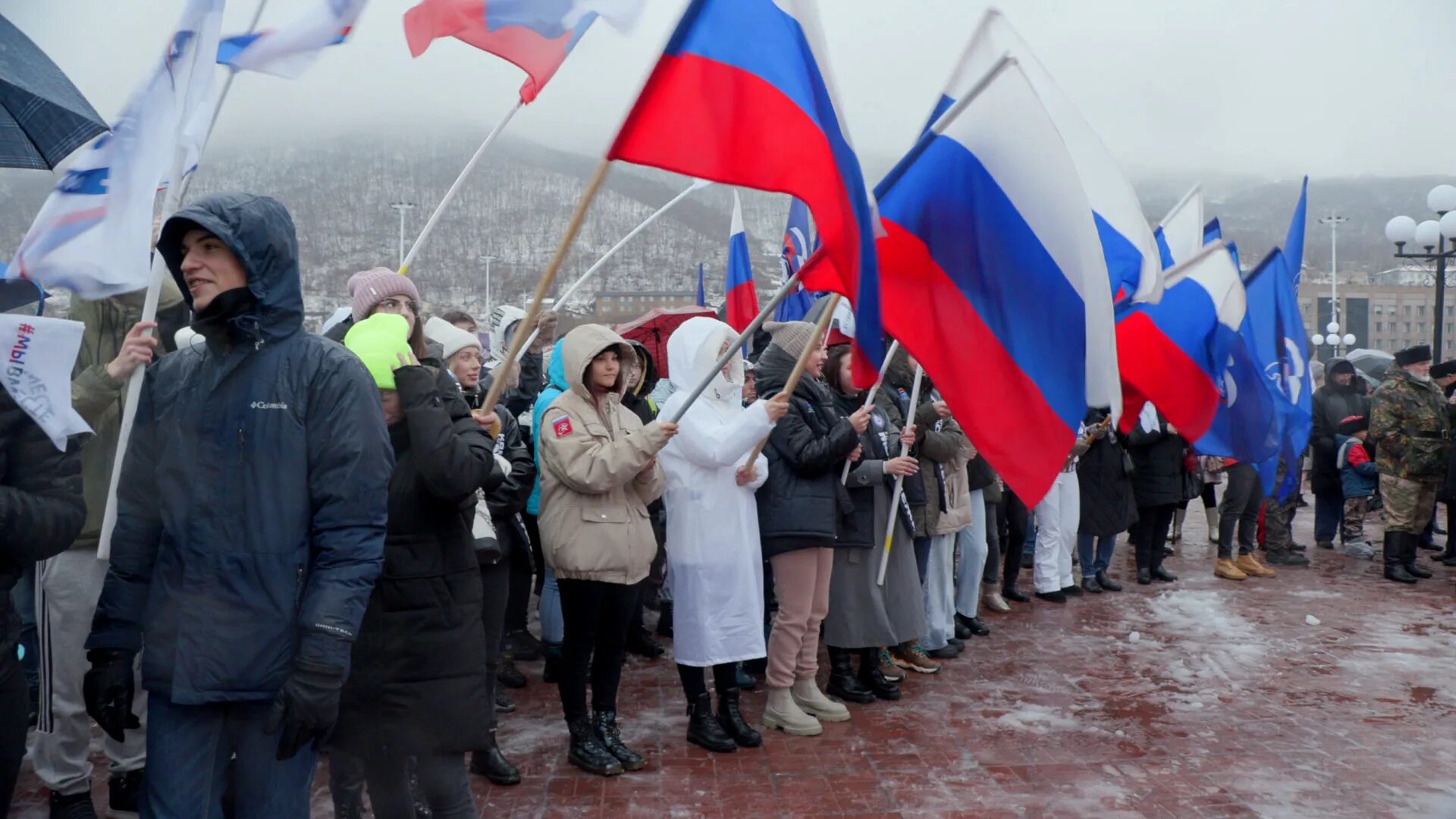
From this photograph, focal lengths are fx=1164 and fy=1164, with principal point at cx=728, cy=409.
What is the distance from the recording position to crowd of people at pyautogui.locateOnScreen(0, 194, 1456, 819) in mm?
2838

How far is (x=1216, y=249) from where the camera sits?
19.1 ft

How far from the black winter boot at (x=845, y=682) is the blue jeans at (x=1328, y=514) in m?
8.16

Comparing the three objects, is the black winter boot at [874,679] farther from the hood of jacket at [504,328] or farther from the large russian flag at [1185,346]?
the hood of jacket at [504,328]

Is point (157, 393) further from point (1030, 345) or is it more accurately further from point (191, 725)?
→ point (1030, 345)

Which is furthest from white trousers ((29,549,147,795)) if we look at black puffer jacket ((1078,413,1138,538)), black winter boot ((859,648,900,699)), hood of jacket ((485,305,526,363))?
black puffer jacket ((1078,413,1138,538))

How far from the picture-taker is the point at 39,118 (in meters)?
3.39

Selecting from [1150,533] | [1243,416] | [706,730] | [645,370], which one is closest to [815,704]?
[706,730]

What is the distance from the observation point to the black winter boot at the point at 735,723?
17.8 feet

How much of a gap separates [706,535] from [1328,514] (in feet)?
31.4

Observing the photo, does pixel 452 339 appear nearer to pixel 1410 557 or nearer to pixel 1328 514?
pixel 1410 557

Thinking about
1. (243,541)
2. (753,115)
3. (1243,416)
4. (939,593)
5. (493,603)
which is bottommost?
(939,593)

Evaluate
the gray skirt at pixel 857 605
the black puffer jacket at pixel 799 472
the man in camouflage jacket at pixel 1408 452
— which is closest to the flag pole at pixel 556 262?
the black puffer jacket at pixel 799 472

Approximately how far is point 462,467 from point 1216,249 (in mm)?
4132

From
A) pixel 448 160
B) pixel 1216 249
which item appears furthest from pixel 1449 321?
pixel 448 160
